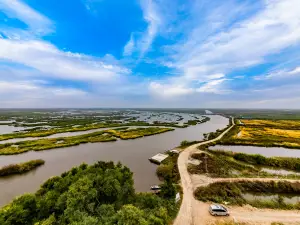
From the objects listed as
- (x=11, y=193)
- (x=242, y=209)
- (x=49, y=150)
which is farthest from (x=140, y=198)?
(x=49, y=150)

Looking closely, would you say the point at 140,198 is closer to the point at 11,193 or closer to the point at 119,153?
the point at 11,193

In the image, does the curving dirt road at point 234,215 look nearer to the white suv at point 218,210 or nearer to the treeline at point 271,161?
the white suv at point 218,210

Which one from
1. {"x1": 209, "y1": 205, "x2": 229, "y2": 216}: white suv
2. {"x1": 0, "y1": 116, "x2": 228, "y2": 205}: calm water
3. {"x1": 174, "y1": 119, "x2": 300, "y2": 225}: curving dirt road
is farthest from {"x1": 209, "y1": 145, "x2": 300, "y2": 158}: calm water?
{"x1": 209, "y1": 205, "x2": 229, "y2": 216}: white suv

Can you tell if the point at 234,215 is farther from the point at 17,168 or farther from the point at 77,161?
the point at 17,168

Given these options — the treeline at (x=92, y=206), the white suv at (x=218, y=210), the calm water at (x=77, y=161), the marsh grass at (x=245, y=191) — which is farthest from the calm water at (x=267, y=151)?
the treeline at (x=92, y=206)

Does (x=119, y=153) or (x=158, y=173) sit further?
(x=119, y=153)

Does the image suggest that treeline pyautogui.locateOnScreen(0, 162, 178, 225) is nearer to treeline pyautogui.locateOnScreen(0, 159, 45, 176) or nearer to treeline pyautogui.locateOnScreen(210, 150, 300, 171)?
treeline pyautogui.locateOnScreen(0, 159, 45, 176)
